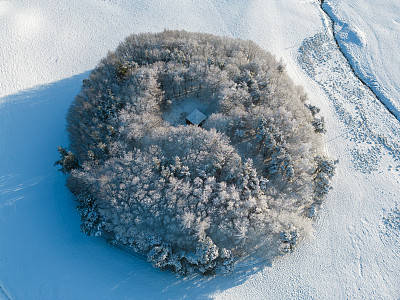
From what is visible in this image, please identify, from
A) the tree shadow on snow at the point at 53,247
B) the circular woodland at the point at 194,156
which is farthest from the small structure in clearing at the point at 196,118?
the tree shadow on snow at the point at 53,247

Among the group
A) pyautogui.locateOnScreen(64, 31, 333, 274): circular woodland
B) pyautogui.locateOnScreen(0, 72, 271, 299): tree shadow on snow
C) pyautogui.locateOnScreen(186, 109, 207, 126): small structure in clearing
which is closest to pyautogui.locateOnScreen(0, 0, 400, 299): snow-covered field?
pyautogui.locateOnScreen(0, 72, 271, 299): tree shadow on snow

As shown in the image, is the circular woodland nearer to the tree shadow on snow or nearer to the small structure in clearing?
the small structure in clearing

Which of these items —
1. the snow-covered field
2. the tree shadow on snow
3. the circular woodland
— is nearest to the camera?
the tree shadow on snow

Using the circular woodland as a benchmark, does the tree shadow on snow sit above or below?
below

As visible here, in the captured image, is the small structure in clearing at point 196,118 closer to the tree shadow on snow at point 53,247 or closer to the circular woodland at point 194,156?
the circular woodland at point 194,156

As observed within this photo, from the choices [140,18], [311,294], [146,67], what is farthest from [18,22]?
[311,294]

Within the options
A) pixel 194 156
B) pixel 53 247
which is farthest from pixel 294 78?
pixel 53 247
